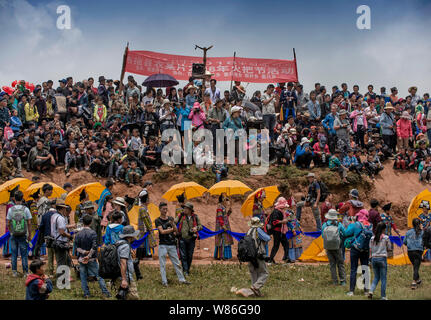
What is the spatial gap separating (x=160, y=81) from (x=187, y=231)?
11.7m

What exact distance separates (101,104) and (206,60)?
576 cm

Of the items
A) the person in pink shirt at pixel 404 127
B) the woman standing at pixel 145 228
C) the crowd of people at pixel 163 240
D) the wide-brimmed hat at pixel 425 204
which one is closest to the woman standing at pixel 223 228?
the crowd of people at pixel 163 240

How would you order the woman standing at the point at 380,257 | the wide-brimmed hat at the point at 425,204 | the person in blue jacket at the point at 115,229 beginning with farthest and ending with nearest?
the wide-brimmed hat at the point at 425,204 < the woman standing at the point at 380,257 < the person in blue jacket at the point at 115,229

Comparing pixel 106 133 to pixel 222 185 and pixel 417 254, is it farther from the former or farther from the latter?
pixel 417 254

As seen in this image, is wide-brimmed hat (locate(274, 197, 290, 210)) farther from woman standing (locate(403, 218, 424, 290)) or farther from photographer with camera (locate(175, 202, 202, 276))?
woman standing (locate(403, 218, 424, 290))

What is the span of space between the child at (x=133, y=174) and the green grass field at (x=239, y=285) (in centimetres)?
593

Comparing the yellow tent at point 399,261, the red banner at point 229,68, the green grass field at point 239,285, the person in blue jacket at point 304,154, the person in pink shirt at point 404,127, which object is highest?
the red banner at point 229,68

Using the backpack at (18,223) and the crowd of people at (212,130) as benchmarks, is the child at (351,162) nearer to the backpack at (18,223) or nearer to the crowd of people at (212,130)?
the crowd of people at (212,130)

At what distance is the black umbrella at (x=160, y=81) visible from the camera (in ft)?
76.6

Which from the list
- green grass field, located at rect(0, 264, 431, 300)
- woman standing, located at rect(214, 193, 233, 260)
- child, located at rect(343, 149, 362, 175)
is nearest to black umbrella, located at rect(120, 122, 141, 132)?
woman standing, located at rect(214, 193, 233, 260)

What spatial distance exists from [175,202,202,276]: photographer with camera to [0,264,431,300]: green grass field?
483 mm

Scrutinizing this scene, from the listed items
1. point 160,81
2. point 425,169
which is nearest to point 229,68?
point 160,81

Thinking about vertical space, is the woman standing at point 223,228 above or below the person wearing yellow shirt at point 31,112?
below

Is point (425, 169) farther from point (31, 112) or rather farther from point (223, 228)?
point (31, 112)
